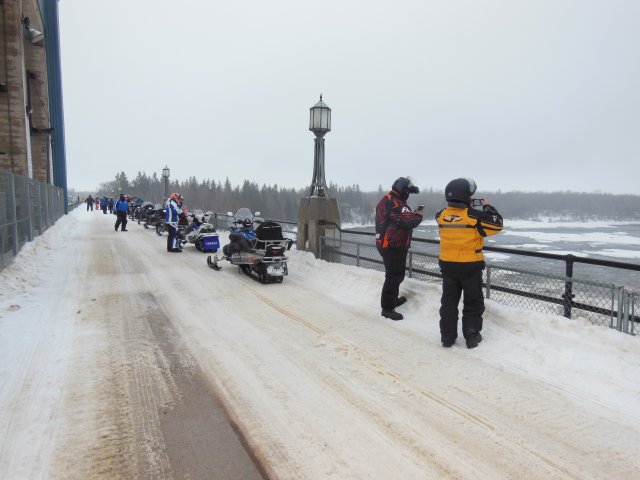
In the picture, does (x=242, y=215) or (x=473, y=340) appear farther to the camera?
(x=242, y=215)

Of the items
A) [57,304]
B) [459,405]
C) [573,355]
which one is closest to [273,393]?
[459,405]

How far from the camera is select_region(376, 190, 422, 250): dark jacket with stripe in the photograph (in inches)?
234

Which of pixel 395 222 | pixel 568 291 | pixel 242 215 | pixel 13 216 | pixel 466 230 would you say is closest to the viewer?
pixel 466 230

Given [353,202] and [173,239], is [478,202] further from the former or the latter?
[353,202]

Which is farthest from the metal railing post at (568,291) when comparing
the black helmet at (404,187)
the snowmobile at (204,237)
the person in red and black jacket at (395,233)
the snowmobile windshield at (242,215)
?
the snowmobile at (204,237)

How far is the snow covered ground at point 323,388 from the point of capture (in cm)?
287

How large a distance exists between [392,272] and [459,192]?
1666 mm

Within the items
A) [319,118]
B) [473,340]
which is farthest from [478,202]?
[319,118]

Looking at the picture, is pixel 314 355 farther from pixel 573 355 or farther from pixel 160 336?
pixel 573 355

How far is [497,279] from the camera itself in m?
6.38

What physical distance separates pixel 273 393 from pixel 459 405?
1585mm

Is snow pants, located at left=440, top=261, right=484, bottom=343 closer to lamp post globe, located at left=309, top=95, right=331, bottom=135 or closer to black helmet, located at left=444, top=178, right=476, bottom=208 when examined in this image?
black helmet, located at left=444, top=178, right=476, bottom=208

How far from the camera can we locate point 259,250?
908cm

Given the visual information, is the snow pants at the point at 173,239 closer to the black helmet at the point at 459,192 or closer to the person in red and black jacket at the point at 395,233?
the person in red and black jacket at the point at 395,233
